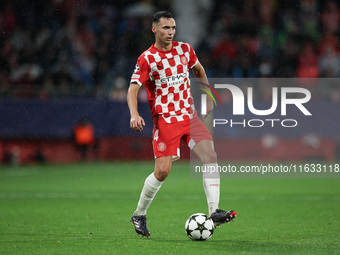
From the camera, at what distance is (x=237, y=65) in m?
19.0

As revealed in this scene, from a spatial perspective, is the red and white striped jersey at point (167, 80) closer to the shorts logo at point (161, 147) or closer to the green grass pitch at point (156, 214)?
the shorts logo at point (161, 147)

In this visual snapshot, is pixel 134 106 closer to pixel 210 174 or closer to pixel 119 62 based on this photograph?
pixel 210 174

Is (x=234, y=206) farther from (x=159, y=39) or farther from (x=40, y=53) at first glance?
(x=40, y=53)

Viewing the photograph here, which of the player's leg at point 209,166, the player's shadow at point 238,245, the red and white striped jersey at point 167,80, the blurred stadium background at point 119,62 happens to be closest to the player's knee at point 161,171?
the player's leg at point 209,166

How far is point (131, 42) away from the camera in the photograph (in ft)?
65.6

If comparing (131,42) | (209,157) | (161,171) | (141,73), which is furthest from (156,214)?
(131,42)

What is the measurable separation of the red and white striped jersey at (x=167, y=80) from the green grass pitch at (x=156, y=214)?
1345 mm

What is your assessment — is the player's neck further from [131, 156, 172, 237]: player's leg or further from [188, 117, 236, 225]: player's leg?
[131, 156, 172, 237]: player's leg

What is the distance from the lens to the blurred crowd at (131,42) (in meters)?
18.6

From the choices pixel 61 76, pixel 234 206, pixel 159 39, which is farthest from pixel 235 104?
pixel 159 39

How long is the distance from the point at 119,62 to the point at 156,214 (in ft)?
35.9

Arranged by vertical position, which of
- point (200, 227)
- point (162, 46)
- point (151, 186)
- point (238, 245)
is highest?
point (162, 46)

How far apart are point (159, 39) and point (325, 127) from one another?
482 inches

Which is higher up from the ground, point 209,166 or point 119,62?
point 119,62
